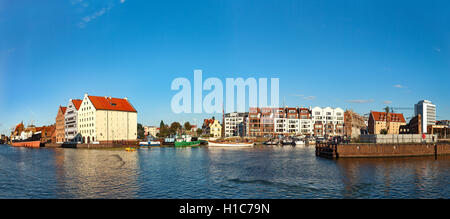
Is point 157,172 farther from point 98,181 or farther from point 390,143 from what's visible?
point 390,143

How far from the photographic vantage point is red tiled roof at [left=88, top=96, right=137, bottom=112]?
142 m

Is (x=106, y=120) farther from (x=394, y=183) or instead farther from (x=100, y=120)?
(x=394, y=183)

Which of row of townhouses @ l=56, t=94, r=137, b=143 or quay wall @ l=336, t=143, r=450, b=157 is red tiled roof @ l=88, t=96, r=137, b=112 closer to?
row of townhouses @ l=56, t=94, r=137, b=143

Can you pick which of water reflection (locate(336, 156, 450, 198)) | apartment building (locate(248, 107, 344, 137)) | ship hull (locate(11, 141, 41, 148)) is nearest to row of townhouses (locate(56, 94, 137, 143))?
ship hull (locate(11, 141, 41, 148))

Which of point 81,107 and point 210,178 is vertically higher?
point 81,107

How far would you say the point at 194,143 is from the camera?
147 metres

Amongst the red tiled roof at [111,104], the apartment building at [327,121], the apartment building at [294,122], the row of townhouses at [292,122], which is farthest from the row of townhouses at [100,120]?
the apartment building at [327,121]

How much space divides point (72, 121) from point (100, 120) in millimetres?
26379

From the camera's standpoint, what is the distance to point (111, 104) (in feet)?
481

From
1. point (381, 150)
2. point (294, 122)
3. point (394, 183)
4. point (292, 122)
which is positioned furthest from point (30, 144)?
point (394, 183)

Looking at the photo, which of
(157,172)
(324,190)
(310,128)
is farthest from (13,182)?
(310,128)
